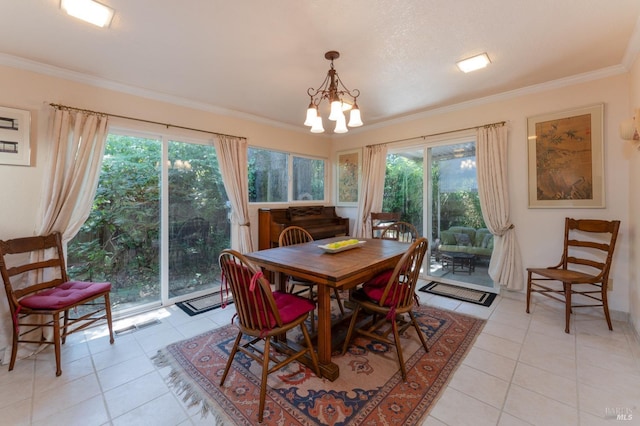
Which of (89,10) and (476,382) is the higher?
(89,10)

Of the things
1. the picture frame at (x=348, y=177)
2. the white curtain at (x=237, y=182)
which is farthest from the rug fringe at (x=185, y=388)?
the picture frame at (x=348, y=177)

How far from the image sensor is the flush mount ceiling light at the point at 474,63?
2338 mm

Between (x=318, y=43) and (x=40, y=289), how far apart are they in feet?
10.1

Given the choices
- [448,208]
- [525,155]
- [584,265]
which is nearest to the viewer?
[584,265]

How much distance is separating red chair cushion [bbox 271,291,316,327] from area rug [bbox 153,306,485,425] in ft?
1.53

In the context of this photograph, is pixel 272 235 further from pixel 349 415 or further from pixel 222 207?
pixel 349 415

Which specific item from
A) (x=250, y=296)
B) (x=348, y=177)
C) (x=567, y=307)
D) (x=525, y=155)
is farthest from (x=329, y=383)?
(x=348, y=177)

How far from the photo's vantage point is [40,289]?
2.23 metres

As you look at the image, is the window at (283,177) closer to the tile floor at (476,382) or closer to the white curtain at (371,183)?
the white curtain at (371,183)

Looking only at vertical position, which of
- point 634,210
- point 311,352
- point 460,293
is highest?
point 634,210

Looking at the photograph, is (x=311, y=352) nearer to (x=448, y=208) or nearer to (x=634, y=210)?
(x=448, y=208)

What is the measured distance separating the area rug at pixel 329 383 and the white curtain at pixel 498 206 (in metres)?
1.18

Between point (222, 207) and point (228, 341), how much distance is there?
6.19ft

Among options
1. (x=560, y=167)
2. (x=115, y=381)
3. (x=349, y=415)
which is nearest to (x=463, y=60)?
(x=560, y=167)
